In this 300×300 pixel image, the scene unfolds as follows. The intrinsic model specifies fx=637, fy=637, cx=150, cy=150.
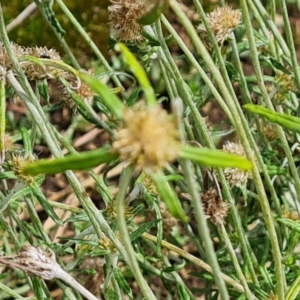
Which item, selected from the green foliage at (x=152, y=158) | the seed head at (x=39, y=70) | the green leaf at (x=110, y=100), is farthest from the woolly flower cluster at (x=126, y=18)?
the green leaf at (x=110, y=100)

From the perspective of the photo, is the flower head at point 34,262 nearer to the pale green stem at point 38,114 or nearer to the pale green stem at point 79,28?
the pale green stem at point 38,114

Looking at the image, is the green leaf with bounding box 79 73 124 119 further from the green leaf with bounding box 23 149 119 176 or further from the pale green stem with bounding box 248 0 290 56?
the pale green stem with bounding box 248 0 290 56

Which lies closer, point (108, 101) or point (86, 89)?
point (108, 101)

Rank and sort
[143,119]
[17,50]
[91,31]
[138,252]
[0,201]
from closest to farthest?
[143,119]
[17,50]
[0,201]
[138,252]
[91,31]

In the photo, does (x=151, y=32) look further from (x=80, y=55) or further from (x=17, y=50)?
(x=80, y=55)

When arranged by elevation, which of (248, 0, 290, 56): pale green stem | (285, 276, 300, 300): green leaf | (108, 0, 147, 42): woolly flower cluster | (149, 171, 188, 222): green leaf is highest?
(108, 0, 147, 42): woolly flower cluster

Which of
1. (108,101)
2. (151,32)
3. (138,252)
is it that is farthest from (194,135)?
(108,101)

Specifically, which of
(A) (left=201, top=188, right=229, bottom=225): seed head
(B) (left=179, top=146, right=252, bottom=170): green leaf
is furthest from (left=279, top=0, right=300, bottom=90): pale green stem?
(B) (left=179, top=146, right=252, bottom=170): green leaf

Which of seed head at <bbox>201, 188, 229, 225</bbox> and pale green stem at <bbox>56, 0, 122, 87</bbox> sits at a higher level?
pale green stem at <bbox>56, 0, 122, 87</bbox>
